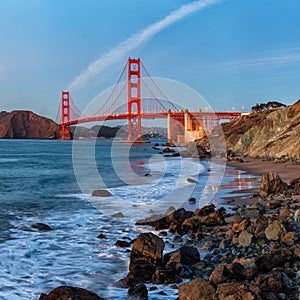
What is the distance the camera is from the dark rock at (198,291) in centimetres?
351

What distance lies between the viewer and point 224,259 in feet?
15.7

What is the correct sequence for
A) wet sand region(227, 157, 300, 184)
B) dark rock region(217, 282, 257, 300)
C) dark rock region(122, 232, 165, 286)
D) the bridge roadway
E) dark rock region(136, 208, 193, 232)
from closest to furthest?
dark rock region(217, 282, 257, 300)
dark rock region(122, 232, 165, 286)
dark rock region(136, 208, 193, 232)
wet sand region(227, 157, 300, 184)
the bridge roadway

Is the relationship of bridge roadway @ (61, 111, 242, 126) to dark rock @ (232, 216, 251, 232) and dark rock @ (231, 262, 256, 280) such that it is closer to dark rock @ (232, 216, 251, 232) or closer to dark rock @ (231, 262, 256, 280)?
dark rock @ (232, 216, 251, 232)

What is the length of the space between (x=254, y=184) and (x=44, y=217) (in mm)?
7100

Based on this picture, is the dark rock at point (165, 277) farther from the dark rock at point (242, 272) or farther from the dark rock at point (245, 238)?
the dark rock at point (245, 238)

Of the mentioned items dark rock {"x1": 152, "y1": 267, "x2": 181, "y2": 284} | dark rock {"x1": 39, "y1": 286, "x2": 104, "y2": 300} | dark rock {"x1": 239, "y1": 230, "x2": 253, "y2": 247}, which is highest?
dark rock {"x1": 239, "y1": 230, "x2": 253, "y2": 247}

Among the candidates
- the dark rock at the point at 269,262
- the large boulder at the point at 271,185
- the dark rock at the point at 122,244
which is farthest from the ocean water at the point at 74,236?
the large boulder at the point at 271,185

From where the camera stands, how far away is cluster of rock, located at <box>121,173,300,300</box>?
3580 millimetres

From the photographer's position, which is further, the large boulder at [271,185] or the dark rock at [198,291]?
the large boulder at [271,185]

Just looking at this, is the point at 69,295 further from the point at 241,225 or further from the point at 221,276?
the point at 241,225

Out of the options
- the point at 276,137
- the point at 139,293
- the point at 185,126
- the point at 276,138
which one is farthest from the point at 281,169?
the point at 185,126

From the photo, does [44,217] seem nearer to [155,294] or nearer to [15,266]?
[15,266]

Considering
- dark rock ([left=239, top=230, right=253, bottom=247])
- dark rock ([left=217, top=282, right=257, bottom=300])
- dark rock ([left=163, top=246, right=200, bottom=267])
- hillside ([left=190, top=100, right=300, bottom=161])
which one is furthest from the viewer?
hillside ([left=190, top=100, right=300, bottom=161])

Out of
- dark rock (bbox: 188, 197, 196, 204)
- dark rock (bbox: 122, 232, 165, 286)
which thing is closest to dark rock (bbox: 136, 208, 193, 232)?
dark rock (bbox: 122, 232, 165, 286)
